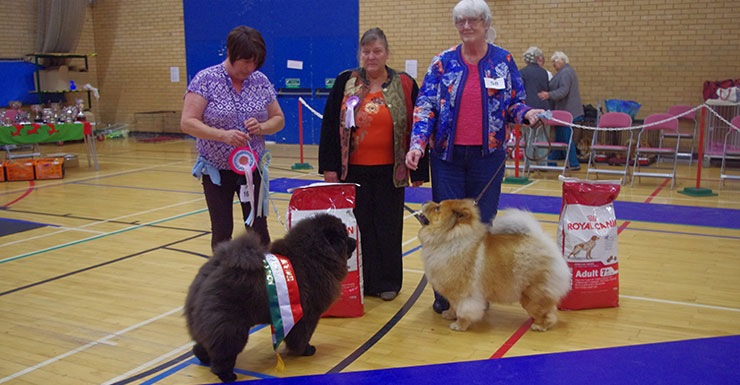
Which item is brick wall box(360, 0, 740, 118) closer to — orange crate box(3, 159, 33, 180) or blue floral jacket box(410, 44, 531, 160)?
orange crate box(3, 159, 33, 180)

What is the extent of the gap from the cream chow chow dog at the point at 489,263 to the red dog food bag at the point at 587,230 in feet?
1.03

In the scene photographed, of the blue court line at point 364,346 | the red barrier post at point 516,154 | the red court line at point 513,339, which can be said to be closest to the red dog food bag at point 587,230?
the red court line at point 513,339

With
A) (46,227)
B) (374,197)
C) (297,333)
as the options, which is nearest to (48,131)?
(46,227)

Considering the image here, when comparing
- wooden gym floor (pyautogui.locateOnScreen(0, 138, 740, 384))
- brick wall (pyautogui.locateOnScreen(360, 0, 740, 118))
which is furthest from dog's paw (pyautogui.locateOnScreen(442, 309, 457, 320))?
brick wall (pyautogui.locateOnScreen(360, 0, 740, 118))

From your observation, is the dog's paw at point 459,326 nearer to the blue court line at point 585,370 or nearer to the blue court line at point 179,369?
the blue court line at point 585,370

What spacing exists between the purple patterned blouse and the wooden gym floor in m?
1.05

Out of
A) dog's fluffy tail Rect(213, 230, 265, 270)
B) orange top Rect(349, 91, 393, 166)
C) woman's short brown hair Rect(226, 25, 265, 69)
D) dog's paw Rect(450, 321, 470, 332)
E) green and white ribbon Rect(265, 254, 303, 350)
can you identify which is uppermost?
woman's short brown hair Rect(226, 25, 265, 69)

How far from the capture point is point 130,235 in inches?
223

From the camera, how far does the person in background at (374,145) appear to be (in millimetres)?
3584

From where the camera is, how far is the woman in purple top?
311cm

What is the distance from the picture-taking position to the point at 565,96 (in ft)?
30.7

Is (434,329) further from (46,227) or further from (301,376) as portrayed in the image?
(46,227)

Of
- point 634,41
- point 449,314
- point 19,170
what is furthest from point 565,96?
point 19,170

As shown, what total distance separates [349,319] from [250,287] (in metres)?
1.07
